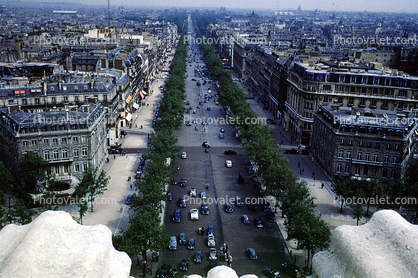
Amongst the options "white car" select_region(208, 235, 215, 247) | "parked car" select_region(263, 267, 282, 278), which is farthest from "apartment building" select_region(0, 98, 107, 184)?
"parked car" select_region(263, 267, 282, 278)

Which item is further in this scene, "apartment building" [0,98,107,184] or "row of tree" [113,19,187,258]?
"apartment building" [0,98,107,184]

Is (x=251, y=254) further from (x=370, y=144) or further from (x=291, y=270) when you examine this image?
(x=370, y=144)

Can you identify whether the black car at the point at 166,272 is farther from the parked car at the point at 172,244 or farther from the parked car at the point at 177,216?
the parked car at the point at 177,216

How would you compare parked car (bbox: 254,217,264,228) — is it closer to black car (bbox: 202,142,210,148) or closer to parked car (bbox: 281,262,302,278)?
parked car (bbox: 281,262,302,278)

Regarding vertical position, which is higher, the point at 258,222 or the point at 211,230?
the point at 211,230
